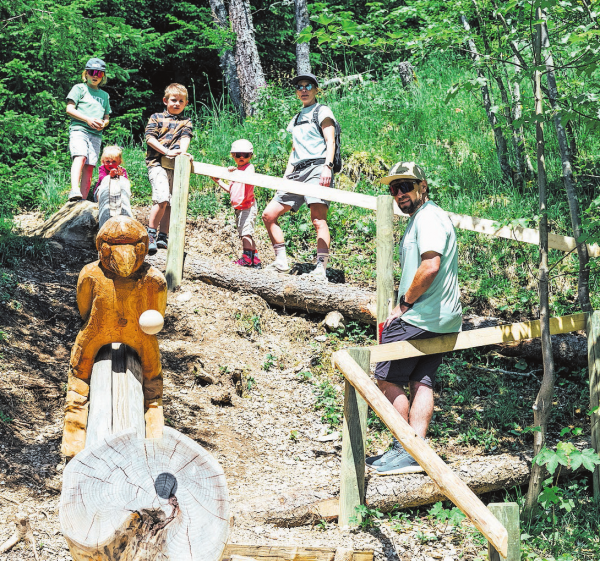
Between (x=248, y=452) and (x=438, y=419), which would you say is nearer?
(x=248, y=452)

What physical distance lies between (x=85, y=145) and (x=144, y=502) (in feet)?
19.1

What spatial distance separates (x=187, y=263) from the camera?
6.95 meters

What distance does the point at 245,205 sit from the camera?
6926 mm

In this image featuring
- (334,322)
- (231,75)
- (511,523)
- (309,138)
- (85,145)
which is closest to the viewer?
(511,523)

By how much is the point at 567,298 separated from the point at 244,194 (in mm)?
3311

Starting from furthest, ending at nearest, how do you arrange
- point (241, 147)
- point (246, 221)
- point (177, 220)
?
point (241, 147) < point (246, 221) < point (177, 220)

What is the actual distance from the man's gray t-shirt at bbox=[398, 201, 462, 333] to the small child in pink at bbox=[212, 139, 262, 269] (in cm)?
286

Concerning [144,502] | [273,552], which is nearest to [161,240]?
[273,552]

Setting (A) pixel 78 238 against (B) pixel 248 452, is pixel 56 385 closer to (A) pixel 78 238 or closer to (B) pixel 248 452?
(B) pixel 248 452

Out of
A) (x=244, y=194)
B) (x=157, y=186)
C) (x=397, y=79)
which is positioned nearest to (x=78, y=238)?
(x=157, y=186)

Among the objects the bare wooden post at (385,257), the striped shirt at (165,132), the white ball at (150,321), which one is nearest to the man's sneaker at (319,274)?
the bare wooden post at (385,257)

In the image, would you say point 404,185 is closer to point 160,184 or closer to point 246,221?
point 246,221

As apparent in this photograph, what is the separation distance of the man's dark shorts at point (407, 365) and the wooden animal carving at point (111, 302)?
166 cm

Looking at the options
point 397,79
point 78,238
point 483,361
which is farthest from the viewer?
point 397,79
